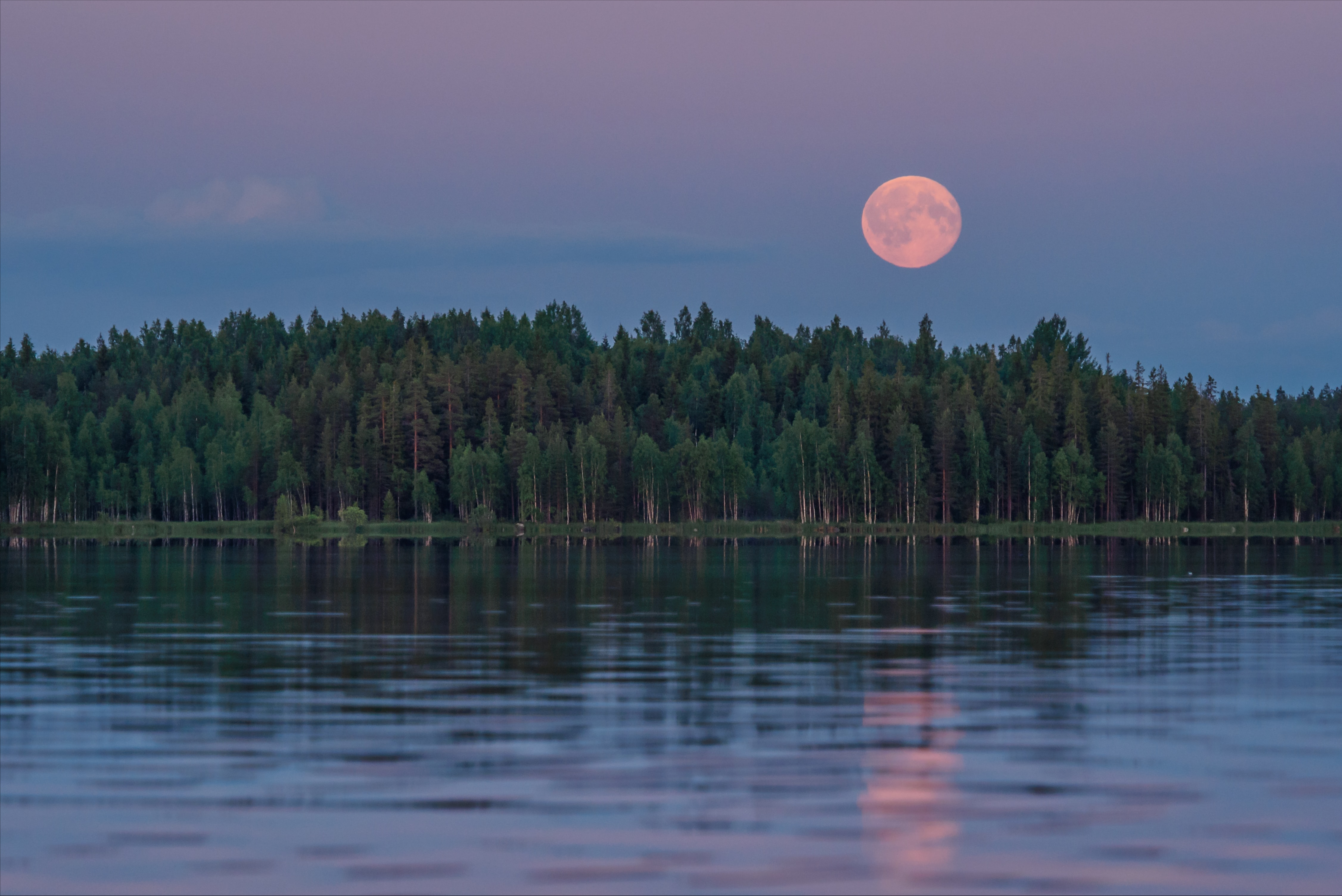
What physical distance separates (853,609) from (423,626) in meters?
15.9

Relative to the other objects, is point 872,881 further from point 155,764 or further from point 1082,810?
point 155,764

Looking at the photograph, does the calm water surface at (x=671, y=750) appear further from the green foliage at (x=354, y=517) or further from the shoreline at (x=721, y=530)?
the shoreline at (x=721, y=530)

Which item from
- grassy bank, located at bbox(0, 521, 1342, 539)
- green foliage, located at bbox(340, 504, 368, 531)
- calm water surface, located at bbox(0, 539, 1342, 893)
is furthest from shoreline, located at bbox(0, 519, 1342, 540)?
calm water surface, located at bbox(0, 539, 1342, 893)

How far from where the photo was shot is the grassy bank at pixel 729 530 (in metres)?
182

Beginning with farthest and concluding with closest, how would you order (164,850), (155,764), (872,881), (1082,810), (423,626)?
(423,626), (155,764), (1082,810), (164,850), (872,881)

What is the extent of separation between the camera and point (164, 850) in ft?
55.1

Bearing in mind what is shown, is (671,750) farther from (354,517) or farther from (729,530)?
(729,530)

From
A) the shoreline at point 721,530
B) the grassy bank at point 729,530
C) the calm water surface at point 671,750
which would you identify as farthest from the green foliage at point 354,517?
the calm water surface at point 671,750

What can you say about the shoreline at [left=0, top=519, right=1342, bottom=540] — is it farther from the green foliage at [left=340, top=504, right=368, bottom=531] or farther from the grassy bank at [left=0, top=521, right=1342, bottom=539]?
the green foliage at [left=340, top=504, right=368, bottom=531]

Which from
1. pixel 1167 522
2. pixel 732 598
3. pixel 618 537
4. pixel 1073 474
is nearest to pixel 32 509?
pixel 618 537

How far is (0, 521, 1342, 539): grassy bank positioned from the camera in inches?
7146

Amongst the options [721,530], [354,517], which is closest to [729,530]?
[721,530]

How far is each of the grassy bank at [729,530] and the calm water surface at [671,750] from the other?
A: 131 meters

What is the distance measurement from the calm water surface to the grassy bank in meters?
131
